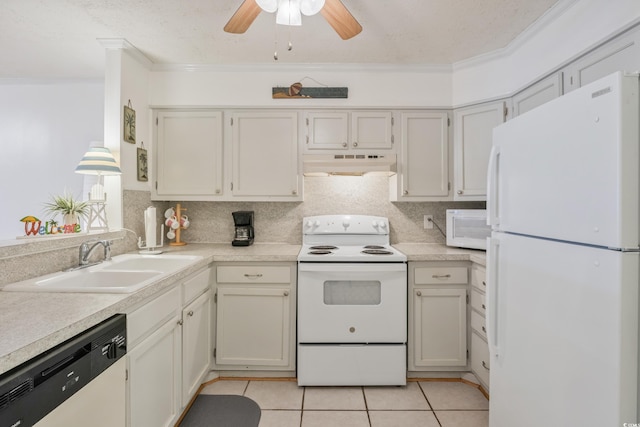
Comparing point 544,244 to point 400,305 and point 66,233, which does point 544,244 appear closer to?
point 400,305

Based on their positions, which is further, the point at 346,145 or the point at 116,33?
the point at 346,145

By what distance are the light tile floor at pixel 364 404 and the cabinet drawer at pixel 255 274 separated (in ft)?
2.44

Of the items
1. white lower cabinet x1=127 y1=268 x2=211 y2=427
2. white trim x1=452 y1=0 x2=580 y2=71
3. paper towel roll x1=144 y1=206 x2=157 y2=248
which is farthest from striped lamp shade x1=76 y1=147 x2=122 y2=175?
white trim x1=452 y1=0 x2=580 y2=71

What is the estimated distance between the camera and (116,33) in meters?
2.08

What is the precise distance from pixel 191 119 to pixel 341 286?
6.01 feet

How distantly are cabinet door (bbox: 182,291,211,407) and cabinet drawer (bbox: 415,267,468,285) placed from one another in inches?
59.6

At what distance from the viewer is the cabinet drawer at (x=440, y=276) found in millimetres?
2219

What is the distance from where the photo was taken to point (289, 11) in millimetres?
1552

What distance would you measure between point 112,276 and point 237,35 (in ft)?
5.73

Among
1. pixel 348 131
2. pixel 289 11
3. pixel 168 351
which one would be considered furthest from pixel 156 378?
pixel 348 131

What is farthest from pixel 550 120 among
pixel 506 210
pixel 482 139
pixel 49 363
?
pixel 49 363

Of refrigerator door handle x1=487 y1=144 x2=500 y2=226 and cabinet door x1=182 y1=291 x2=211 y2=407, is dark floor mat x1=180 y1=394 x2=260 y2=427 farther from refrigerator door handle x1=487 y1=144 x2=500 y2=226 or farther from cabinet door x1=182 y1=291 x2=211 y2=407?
refrigerator door handle x1=487 y1=144 x2=500 y2=226

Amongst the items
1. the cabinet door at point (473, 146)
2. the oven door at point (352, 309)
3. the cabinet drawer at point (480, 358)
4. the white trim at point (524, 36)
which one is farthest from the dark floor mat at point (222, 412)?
the white trim at point (524, 36)

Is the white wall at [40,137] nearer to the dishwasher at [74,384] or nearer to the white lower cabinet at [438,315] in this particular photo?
the dishwasher at [74,384]
